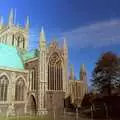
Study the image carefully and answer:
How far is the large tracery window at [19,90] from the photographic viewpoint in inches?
945

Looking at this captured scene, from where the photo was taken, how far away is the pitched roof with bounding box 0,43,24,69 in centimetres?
2444

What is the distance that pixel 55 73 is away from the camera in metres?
25.9

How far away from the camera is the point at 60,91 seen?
25422 mm

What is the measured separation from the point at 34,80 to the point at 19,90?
2.15 m

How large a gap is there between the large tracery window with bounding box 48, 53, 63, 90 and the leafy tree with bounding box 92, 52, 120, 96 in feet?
14.1

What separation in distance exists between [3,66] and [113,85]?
40.9 feet

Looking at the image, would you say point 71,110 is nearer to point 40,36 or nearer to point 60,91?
point 60,91

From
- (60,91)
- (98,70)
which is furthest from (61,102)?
(98,70)

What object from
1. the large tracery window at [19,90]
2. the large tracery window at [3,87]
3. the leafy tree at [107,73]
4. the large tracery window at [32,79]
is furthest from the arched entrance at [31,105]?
the leafy tree at [107,73]

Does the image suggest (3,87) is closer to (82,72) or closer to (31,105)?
(31,105)

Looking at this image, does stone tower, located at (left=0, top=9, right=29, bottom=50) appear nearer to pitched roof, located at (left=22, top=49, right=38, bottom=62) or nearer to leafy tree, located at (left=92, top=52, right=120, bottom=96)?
pitched roof, located at (left=22, top=49, right=38, bottom=62)

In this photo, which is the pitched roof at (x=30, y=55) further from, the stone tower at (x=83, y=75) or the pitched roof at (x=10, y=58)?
the stone tower at (x=83, y=75)

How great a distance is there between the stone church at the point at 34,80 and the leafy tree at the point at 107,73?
4.44 m

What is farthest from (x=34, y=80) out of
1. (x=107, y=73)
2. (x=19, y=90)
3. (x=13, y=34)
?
(x=13, y=34)
